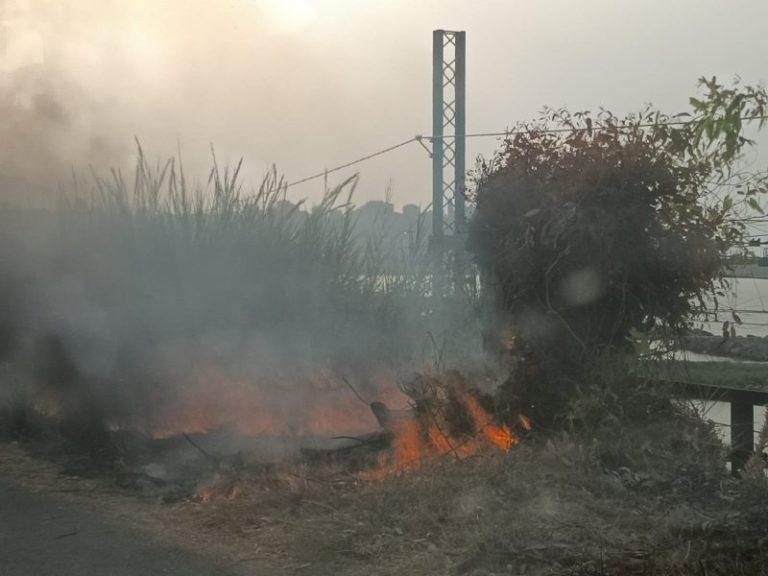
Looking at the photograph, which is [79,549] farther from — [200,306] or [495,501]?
[200,306]

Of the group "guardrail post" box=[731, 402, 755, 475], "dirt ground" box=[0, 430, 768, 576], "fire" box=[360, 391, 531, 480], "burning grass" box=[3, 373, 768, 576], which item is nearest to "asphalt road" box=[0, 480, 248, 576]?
"dirt ground" box=[0, 430, 768, 576]

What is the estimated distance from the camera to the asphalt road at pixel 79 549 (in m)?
4.91

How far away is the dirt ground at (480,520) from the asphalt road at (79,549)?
12 cm

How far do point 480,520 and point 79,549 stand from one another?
95.8 inches

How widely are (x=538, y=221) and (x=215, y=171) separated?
5.53 metres

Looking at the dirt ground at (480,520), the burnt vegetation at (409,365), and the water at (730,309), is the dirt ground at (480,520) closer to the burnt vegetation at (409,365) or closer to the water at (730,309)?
the burnt vegetation at (409,365)

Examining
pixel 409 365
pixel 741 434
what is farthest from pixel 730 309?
pixel 409 365

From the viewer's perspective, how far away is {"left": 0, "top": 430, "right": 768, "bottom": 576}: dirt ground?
4.55 metres

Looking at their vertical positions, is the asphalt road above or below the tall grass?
below

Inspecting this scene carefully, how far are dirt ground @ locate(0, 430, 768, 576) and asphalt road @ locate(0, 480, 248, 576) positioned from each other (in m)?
0.12

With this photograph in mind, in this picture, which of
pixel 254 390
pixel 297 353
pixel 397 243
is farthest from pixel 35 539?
pixel 397 243

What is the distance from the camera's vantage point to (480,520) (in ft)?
16.7

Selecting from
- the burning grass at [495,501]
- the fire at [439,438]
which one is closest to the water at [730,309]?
the burning grass at [495,501]

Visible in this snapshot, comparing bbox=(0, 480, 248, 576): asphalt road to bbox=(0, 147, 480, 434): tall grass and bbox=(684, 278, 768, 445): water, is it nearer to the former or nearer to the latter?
bbox=(0, 147, 480, 434): tall grass
